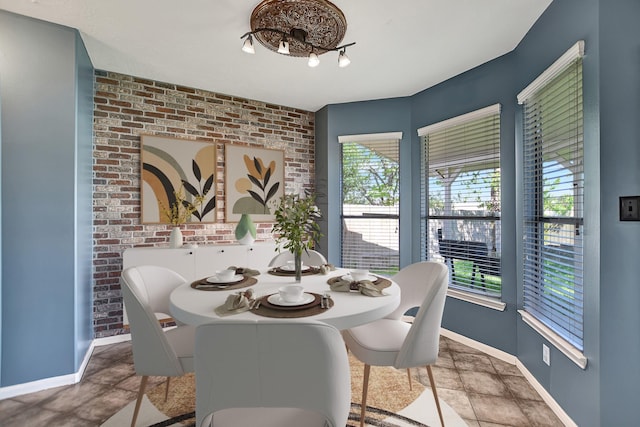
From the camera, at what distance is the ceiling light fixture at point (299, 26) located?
1845mm

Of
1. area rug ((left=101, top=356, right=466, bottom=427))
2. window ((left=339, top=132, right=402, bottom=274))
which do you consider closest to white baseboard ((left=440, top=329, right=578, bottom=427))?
area rug ((left=101, top=356, right=466, bottom=427))

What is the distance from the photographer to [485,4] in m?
1.96

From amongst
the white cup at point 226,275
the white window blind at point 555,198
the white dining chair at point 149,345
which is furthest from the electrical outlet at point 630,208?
the white dining chair at point 149,345

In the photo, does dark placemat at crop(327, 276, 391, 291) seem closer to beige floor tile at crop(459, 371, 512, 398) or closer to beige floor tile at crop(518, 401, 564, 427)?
beige floor tile at crop(459, 371, 512, 398)

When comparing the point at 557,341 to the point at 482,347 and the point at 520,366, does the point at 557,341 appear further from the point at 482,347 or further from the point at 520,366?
the point at 482,347

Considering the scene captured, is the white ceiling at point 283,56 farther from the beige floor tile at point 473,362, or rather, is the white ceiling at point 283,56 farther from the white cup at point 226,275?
the beige floor tile at point 473,362

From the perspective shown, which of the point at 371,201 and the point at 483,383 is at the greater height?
the point at 371,201

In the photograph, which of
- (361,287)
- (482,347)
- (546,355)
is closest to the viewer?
(361,287)

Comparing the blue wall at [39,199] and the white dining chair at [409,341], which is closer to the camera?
the white dining chair at [409,341]

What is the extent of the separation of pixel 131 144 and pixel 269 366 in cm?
289

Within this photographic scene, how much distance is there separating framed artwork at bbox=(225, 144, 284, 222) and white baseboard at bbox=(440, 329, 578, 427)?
2.36 meters

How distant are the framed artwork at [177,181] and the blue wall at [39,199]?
0.76 metres

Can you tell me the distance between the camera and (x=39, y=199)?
7.01ft

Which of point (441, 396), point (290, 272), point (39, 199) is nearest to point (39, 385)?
point (39, 199)
